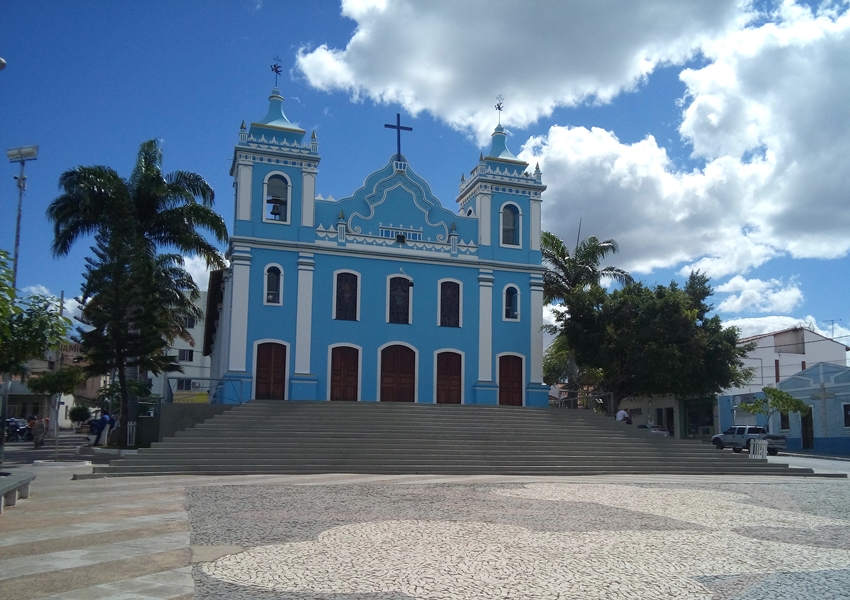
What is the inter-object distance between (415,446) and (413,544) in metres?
11.9

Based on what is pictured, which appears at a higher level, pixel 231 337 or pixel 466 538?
pixel 231 337

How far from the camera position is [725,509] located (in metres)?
11.5

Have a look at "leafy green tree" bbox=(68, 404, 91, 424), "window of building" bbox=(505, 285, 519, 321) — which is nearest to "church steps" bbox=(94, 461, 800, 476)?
"window of building" bbox=(505, 285, 519, 321)

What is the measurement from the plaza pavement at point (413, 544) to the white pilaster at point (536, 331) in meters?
13.8

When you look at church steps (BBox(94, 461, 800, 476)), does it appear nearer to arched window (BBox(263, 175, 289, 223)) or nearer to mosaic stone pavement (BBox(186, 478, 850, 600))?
mosaic stone pavement (BBox(186, 478, 850, 600))

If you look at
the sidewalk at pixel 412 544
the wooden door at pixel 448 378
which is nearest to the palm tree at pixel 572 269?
the wooden door at pixel 448 378

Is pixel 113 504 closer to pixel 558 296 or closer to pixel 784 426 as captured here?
pixel 558 296

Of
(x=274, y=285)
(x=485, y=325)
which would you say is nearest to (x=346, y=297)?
(x=274, y=285)

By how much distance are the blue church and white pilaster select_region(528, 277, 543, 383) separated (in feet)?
0.15

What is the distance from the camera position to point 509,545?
309 inches

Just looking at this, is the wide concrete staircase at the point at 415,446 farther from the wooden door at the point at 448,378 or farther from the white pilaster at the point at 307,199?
the white pilaster at the point at 307,199

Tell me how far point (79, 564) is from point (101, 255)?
18.3m

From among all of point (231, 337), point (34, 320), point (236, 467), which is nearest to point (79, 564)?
point (34, 320)

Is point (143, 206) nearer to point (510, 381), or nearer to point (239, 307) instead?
point (239, 307)
